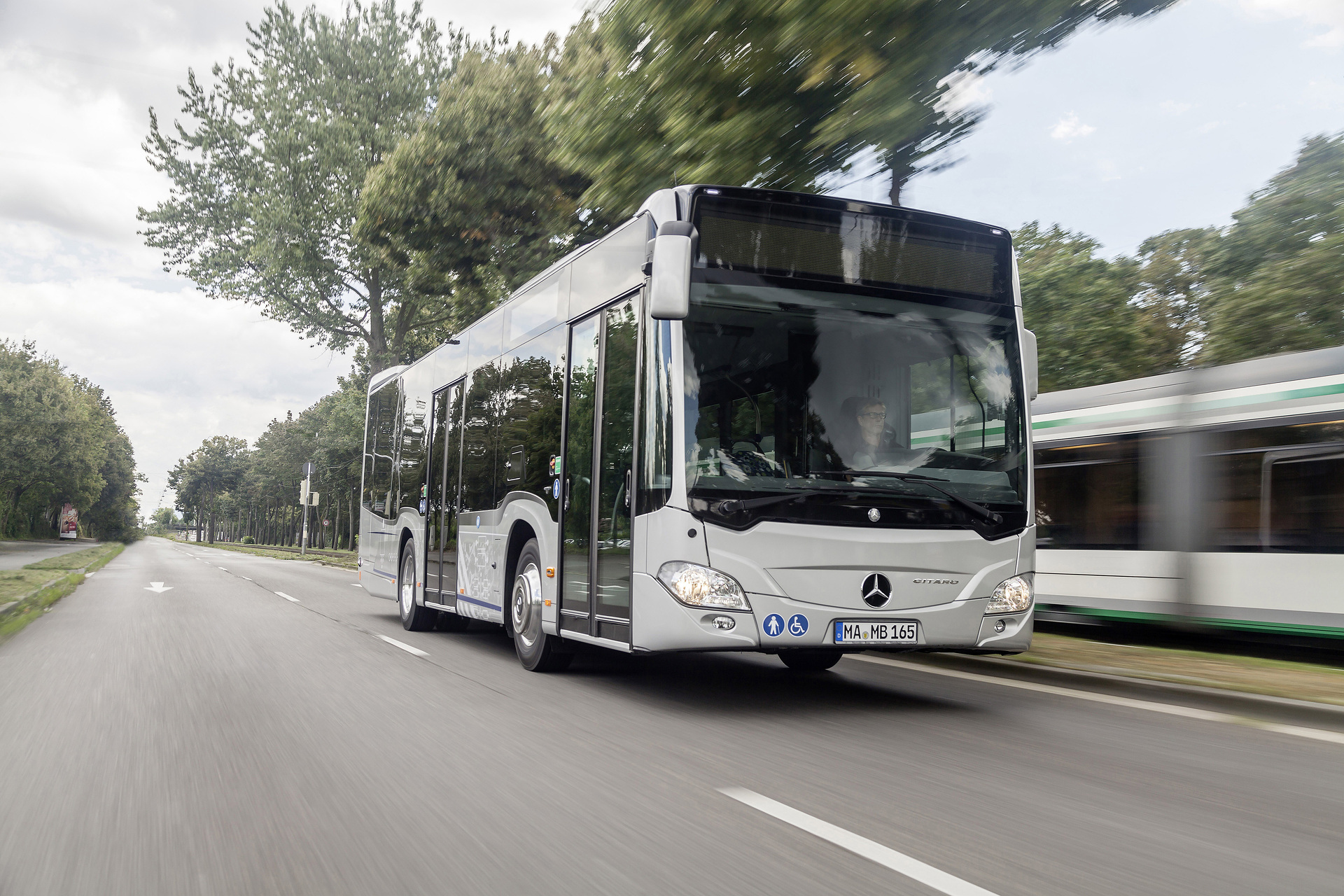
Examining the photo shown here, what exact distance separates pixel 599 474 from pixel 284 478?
75628 millimetres

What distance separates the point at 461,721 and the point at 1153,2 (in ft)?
26.2

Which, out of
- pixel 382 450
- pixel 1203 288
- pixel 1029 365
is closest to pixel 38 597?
pixel 382 450

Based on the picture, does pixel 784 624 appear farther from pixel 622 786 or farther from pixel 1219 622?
pixel 1219 622

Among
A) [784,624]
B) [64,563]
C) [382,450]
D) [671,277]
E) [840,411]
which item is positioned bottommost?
[64,563]

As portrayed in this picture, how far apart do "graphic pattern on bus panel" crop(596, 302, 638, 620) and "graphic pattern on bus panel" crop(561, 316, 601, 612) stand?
0.20 meters

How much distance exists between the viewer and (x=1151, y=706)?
7250 millimetres

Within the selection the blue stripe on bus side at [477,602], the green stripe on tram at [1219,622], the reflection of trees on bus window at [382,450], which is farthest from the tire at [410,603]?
the green stripe on tram at [1219,622]

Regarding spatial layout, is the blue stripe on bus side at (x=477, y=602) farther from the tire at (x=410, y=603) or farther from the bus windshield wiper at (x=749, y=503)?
the bus windshield wiper at (x=749, y=503)

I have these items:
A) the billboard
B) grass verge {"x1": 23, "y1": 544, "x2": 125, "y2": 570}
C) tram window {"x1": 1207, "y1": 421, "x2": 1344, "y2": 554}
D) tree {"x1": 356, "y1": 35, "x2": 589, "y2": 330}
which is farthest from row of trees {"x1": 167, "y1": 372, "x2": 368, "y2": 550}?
tram window {"x1": 1207, "y1": 421, "x2": 1344, "y2": 554}

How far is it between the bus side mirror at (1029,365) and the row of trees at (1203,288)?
789 inches

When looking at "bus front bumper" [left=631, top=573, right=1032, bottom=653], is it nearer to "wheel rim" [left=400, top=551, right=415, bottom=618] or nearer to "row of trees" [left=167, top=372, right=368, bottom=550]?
"wheel rim" [left=400, top=551, right=415, bottom=618]

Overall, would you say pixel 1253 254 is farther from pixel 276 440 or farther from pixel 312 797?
pixel 276 440

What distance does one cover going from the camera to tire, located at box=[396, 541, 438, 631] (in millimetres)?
12625

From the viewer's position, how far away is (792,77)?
9805 millimetres
